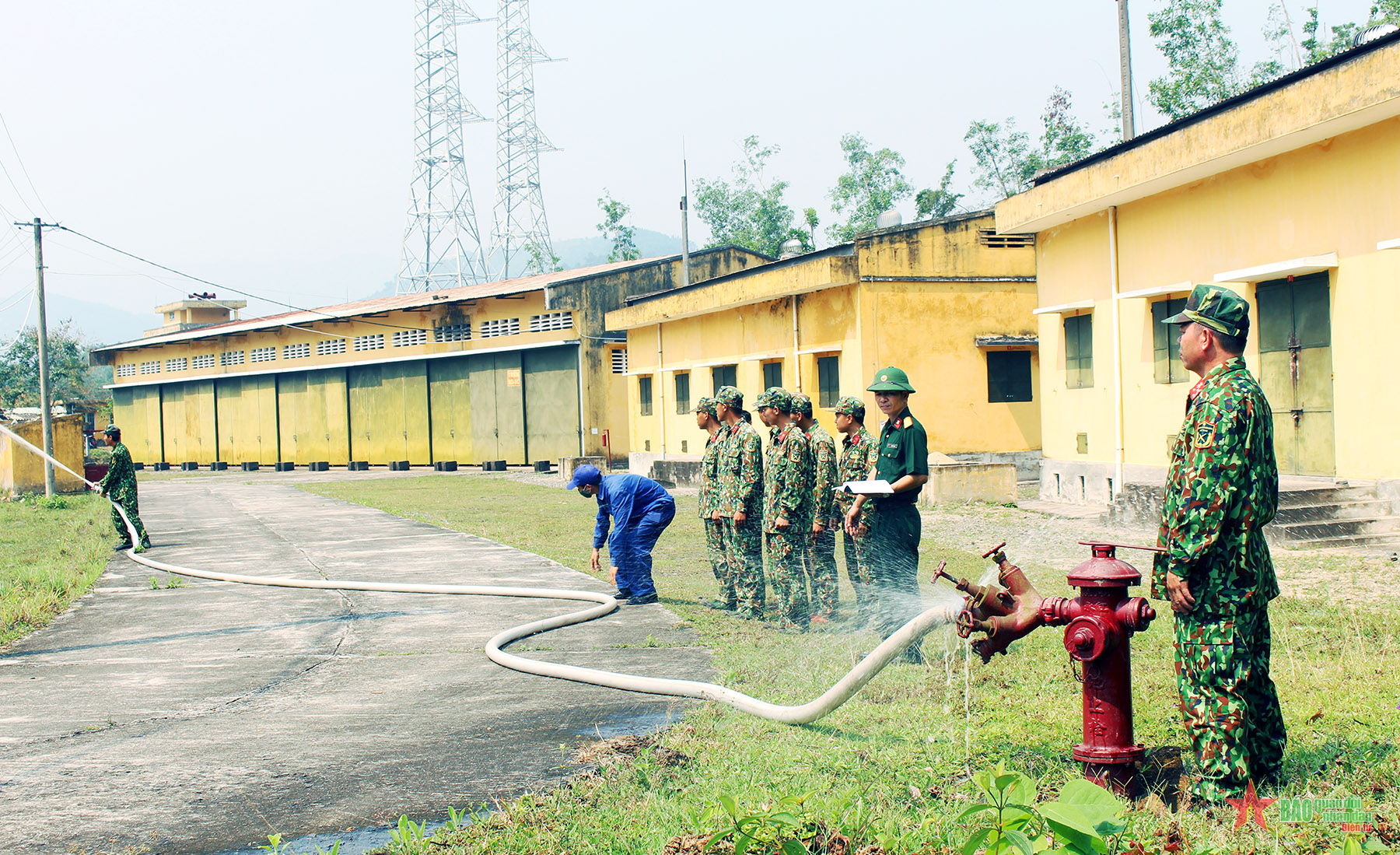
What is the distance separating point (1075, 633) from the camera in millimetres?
3754

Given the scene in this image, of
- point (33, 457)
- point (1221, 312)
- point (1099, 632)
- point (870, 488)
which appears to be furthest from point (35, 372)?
point (1221, 312)

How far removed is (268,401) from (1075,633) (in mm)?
40257

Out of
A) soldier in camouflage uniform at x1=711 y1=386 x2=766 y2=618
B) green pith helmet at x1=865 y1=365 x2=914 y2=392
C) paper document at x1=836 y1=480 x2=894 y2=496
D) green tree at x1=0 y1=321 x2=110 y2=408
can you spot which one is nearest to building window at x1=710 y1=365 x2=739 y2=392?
soldier in camouflage uniform at x1=711 y1=386 x2=766 y2=618

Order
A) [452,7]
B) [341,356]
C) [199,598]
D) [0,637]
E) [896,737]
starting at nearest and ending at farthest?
[896,737] < [0,637] < [199,598] < [341,356] < [452,7]

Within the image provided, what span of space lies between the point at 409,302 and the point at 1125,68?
2492 cm

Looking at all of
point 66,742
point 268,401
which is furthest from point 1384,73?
point 268,401

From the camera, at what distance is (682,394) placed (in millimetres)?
25422

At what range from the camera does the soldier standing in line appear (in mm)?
6723

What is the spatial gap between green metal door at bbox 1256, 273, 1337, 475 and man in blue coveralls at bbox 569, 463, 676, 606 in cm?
698

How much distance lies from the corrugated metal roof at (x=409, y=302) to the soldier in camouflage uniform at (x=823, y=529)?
23300 mm

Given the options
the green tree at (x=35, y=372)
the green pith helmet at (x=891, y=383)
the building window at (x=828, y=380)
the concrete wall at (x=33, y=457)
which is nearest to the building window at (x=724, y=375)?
the building window at (x=828, y=380)

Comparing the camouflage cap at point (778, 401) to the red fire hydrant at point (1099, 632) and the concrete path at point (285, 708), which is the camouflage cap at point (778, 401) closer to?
the concrete path at point (285, 708)

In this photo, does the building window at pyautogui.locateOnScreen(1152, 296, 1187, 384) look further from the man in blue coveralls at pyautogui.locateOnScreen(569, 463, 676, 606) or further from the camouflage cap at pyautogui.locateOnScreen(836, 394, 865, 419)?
the man in blue coveralls at pyautogui.locateOnScreen(569, 463, 676, 606)

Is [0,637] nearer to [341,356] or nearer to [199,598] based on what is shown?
[199,598]
